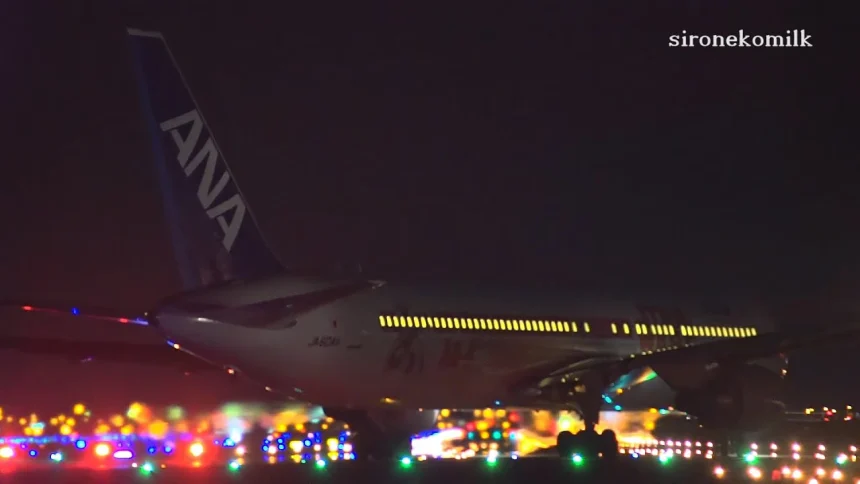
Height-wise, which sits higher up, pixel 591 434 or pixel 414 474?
pixel 591 434

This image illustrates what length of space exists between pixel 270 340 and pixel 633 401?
10.4 m

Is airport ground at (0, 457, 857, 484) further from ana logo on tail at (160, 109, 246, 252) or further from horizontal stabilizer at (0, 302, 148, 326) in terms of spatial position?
ana logo on tail at (160, 109, 246, 252)

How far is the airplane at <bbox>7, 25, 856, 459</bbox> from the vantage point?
2348cm

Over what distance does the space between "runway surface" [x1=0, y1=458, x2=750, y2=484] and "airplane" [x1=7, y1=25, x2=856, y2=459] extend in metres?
2.67

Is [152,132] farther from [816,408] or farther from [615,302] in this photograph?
[816,408]

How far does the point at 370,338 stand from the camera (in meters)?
25.2

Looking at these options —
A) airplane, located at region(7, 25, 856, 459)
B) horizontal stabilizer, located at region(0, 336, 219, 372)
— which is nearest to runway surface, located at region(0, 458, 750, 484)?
airplane, located at region(7, 25, 856, 459)

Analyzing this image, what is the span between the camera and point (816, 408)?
133 ft

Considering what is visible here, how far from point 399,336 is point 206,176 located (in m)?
5.19

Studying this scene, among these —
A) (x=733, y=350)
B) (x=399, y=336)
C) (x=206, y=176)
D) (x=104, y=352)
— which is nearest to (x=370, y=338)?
(x=399, y=336)

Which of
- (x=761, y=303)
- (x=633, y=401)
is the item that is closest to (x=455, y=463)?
(x=633, y=401)

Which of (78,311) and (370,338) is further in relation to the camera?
(370,338)

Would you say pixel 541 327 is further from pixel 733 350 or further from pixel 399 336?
pixel 733 350

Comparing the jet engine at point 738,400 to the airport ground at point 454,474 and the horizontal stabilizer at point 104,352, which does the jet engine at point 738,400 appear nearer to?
the airport ground at point 454,474
